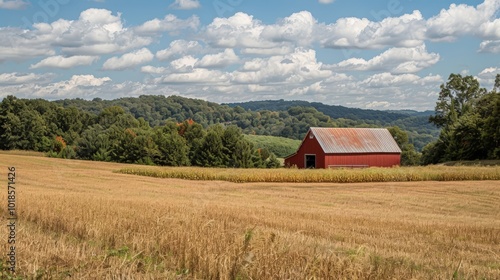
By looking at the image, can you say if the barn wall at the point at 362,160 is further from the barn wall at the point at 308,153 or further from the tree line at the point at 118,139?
the tree line at the point at 118,139

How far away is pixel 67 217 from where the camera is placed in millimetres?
12312

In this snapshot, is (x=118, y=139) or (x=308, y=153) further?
(x=118, y=139)

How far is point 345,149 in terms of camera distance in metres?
57.9

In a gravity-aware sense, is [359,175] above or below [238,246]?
below

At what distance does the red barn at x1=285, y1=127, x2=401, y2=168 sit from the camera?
57.4m

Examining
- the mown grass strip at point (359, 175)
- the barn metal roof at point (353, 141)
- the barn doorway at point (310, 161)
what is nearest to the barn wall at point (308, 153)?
the barn doorway at point (310, 161)

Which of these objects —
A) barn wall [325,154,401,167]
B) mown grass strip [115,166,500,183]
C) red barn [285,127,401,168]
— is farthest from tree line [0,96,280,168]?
mown grass strip [115,166,500,183]

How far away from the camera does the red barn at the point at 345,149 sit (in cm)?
5738

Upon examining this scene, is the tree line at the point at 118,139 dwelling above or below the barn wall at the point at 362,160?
above

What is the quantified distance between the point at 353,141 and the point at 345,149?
1.97 m

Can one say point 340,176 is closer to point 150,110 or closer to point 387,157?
point 387,157

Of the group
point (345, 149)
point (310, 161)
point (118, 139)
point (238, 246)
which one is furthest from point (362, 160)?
point (238, 246)

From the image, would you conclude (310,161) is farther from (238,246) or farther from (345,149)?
(238,246)

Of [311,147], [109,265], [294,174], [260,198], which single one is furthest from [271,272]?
[311,147]
